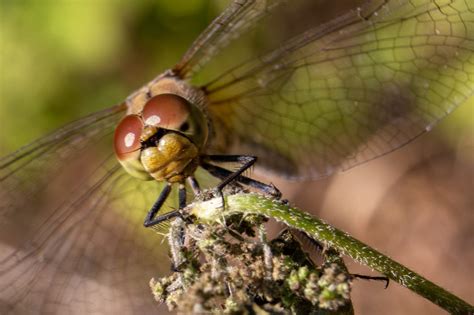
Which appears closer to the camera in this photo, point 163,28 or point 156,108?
point 156,108

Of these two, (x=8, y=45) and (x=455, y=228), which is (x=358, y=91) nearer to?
(x=455, y=228)

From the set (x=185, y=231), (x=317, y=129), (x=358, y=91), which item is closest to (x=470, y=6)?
(x=358, y=91)

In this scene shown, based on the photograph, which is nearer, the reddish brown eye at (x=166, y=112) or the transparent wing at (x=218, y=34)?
the reddish brown eye at (x=166, y=112)

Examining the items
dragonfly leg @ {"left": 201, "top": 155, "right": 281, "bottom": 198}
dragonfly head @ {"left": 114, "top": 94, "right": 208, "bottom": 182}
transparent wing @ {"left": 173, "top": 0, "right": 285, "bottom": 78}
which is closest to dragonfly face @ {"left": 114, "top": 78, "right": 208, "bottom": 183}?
dragonfly head @ {"left": 114, "top": 94, "right": 208, "bottom": 182}

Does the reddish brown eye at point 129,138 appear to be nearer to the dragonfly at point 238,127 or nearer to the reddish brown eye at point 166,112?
the reddish brown eye at point 166,112

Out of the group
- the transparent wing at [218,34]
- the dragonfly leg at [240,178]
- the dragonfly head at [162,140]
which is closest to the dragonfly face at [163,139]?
the dragonfly head at [162,140]

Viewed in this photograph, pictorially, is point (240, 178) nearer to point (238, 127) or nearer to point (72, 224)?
point (238, 127)

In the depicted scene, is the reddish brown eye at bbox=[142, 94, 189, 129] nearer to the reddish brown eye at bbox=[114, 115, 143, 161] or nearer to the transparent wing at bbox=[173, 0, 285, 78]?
the reddish brown eye at bbox=[114, 115, 143, 161]
